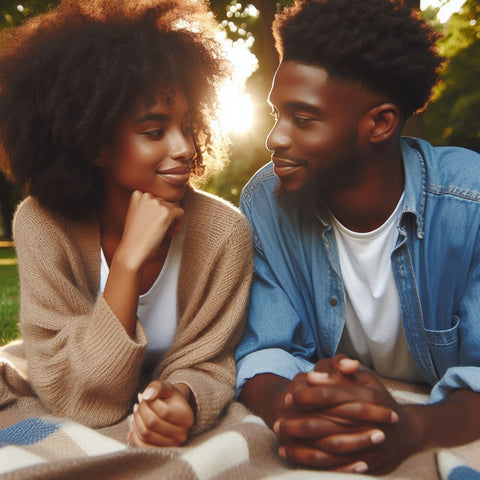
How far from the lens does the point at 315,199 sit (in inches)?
98.7

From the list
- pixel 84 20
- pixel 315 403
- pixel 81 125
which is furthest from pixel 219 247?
pixel 84 20

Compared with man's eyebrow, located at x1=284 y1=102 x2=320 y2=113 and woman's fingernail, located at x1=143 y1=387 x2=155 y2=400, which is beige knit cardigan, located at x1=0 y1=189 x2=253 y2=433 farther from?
man's eyebrow, located at x1=284 y1=102 x2=320 y2=113

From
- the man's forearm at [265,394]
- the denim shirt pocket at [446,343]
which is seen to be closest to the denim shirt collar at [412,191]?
the denim shirt pocket at [446,343]

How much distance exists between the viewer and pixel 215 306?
2.36 metres

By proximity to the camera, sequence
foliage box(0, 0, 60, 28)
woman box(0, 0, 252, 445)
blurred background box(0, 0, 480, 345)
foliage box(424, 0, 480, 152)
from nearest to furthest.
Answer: woman box(0, 0, 252, 445) < blurred background box(0, 0, 480, 345) < foliage box(0, 0, 60, 28) < foliage box(424, 0, 480, 152)

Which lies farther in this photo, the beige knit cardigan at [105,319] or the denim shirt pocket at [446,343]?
the denim shirt pocket at [446,343]

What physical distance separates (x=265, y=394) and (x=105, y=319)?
0.64 meters

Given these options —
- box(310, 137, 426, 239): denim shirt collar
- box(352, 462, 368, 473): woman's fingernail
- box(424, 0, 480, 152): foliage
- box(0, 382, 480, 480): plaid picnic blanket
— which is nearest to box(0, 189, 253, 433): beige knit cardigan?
box(0, 382, 480, 480): plaid picnic blanket

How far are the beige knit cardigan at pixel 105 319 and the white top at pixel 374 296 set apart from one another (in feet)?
1.47

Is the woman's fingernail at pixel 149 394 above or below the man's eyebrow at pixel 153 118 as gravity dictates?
below

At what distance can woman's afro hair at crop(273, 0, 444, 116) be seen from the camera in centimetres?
224

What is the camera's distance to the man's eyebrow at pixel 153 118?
7.29ft

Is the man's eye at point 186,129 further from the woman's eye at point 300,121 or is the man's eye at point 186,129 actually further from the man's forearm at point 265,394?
the man's forearm at point 265,394

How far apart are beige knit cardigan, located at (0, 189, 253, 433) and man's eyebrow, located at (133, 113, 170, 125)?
43 centimetres
